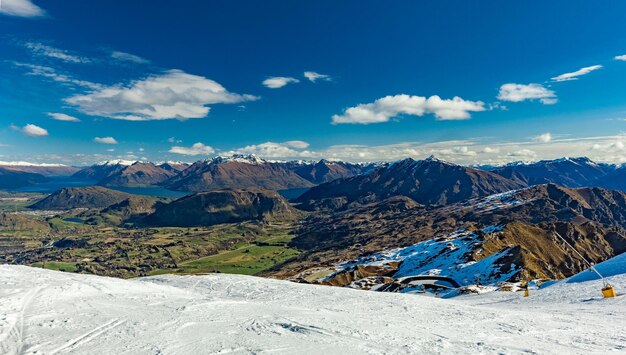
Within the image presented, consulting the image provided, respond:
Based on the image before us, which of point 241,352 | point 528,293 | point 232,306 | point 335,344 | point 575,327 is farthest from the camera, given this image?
point 528,293

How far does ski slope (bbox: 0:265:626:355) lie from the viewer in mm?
15250

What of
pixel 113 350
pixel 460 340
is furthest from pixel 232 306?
pixel 460 340

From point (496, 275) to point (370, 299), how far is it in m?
83.5

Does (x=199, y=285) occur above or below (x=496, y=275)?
above

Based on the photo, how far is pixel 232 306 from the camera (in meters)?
23.3

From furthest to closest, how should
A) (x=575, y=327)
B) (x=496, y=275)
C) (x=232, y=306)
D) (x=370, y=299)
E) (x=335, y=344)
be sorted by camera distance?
(x=496, y=275)
(x=370, y=299)
(x=232, y=306)
(x=575, y=327)
(x=335, y=344)

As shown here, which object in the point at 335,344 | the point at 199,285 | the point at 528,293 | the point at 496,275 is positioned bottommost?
the point at 496,275

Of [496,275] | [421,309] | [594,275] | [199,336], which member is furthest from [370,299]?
[496,275]

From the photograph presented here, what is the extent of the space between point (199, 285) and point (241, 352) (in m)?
→ 23.7

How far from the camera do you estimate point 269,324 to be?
18.3m

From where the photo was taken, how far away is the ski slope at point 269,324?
15.2 metres

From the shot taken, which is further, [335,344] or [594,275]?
[594,275]

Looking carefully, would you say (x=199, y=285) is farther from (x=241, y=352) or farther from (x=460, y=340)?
(x=460, y=340)

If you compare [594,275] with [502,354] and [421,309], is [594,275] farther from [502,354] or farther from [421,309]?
[502,354]
